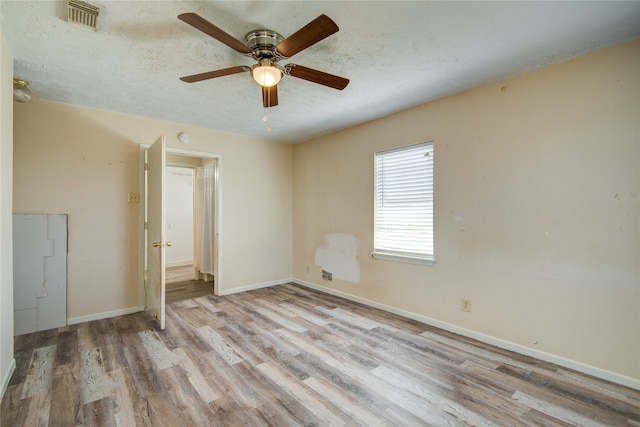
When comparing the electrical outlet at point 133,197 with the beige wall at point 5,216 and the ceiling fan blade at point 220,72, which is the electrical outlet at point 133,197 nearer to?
the beige wall at point 5,216

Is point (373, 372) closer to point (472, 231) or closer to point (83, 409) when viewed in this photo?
point (472, 231)

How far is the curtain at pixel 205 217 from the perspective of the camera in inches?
194

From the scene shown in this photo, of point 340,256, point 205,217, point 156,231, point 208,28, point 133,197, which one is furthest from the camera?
point 205,217

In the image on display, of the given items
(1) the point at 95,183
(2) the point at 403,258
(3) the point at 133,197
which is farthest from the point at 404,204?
(1) the point at 95,183

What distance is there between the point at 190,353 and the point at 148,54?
2.48 metres

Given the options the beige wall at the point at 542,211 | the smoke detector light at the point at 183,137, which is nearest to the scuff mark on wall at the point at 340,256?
the beige wall at the point at 542,211

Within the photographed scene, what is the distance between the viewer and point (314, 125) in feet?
13.1

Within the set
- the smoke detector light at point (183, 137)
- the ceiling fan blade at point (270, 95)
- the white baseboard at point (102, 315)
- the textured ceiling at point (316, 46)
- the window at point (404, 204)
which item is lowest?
the white baseboard at point (102, 315)

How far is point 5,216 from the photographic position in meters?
1.99

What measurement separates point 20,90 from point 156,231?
1687mm

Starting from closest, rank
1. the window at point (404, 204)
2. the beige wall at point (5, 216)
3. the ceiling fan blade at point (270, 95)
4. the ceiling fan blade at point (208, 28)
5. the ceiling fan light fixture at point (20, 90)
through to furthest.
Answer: the ceiling fan blade at point (208, 28) < the beige wall at point (5, 216) < the ceiling fan blade at point (270, 95) < the ceiling fan light fixture at point (20, 90) < the window at point (404, 204)

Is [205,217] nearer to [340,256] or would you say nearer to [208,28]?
[340,256]

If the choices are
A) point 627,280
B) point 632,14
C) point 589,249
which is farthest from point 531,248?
point 632,14

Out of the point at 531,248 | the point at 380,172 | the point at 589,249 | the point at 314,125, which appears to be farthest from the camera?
the point at 314,125
